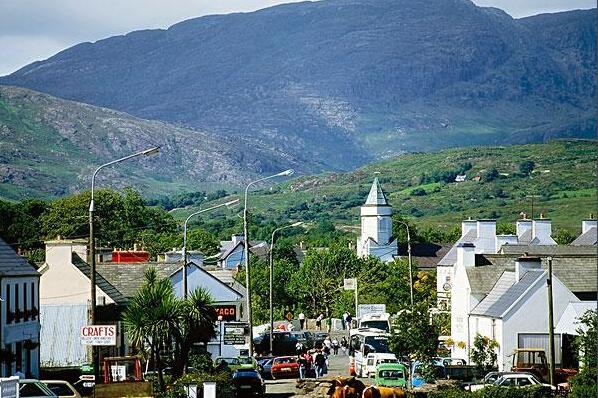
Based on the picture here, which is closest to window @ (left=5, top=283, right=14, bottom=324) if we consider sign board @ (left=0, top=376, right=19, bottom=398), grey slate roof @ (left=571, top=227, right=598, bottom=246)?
sign board @ (left=0, top=376, right=19, bottom=398)

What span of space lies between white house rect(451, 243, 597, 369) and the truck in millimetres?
1916

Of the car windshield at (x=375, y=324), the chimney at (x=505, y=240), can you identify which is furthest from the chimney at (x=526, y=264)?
the chimney at (x=505, y=240)

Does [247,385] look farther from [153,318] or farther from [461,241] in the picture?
[461,241]

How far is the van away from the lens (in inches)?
2286

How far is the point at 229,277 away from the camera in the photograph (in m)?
104

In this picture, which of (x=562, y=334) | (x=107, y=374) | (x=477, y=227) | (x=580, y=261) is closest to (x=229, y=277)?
(x=477, y=227)

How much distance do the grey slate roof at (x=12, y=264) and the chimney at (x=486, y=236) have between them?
2375 inches

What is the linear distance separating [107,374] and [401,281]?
84620 millimetres

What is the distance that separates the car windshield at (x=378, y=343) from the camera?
77.4 meters

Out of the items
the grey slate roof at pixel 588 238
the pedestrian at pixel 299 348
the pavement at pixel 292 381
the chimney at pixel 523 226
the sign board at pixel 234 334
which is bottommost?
the pavement at pixel 292 381

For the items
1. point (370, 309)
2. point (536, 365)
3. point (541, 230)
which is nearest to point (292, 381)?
point (536, 365)

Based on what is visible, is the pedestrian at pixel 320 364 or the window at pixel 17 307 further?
the pedestrian at pixel 320 364

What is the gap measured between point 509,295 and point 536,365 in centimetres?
885

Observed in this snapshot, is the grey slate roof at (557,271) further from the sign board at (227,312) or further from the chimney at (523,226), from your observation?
the chimney at (523,226)
